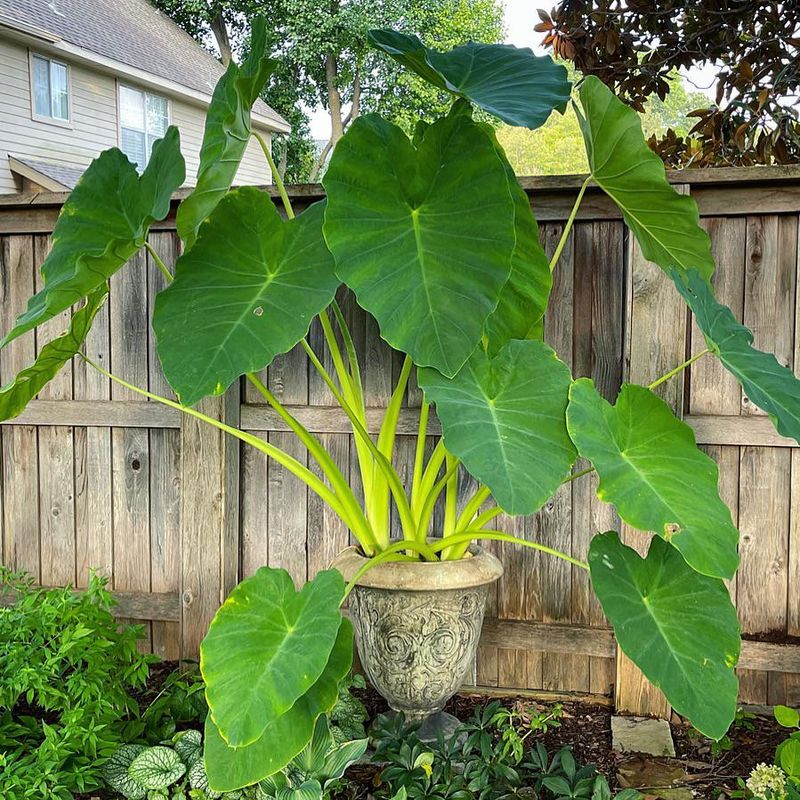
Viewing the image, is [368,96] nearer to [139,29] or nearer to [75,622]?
[139,29]

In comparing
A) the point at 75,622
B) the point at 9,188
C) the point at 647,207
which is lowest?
the point at 75,622

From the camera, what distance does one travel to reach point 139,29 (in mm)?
10844

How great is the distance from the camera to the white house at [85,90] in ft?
26.0

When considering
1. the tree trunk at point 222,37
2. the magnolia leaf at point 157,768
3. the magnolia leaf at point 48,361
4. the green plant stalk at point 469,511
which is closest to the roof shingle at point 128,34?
the tree trunk at point 222,37

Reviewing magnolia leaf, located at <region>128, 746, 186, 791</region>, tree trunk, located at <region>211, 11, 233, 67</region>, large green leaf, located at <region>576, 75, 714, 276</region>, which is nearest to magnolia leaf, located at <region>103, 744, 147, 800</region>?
magnolia leaf, located at <region>128, 746, 186, 791</region>

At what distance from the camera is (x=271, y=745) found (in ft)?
5.02

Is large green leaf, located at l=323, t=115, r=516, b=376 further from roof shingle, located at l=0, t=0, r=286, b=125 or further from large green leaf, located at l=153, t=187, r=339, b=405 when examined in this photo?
roof shingle, located at l=0, t=0, r=286, b=125

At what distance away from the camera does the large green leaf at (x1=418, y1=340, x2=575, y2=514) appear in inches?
58.6

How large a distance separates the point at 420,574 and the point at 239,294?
748 millimetres

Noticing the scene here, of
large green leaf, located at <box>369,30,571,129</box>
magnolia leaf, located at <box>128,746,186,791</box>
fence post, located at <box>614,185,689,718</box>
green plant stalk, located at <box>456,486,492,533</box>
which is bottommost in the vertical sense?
magnolia leaf, located at <box>128,746,186,791</box>


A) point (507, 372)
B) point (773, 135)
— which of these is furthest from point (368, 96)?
point (507, 372)

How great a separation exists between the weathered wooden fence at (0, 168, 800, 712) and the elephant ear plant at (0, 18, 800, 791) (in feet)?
1.07

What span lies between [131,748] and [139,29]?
35.9 ft

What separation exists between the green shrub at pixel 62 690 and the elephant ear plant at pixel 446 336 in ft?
1.19
